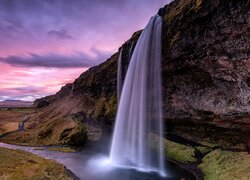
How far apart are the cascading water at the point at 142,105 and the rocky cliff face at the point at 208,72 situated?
1.84m

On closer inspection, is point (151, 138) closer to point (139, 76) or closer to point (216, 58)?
point (139, 76)

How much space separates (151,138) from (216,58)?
1832 centimetres

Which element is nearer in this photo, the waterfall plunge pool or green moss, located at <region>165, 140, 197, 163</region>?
the waterfall plunge pool

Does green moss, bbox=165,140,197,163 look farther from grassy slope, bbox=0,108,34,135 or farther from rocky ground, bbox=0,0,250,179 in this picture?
grassy slope, bbox=0,108,34,135

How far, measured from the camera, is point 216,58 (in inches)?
1286

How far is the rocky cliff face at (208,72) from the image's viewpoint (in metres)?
30.5

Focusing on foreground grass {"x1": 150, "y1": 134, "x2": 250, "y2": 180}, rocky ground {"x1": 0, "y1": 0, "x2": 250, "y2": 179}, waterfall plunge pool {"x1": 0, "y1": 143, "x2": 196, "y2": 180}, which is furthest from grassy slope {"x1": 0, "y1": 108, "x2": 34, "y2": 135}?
rocky ground {"x1": 0, "y1": 0, "x2": 250, "y2": 179}

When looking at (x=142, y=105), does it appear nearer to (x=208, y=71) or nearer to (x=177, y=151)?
(x=177, y=151)

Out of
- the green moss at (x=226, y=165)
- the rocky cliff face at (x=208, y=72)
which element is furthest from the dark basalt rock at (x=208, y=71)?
the green moss at (x=226, y=165)

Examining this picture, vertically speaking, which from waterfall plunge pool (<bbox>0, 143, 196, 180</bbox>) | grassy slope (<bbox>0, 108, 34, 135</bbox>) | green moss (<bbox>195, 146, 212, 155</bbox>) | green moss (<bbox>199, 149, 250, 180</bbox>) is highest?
grassy slope (<bbox>0, 108, 34, 135</bbox>)

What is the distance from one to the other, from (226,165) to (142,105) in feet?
58.4

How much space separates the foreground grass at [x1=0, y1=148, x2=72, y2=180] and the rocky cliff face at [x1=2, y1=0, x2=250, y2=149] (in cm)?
Answer: 2090

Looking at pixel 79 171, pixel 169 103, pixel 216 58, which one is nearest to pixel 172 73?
pixel 169 103

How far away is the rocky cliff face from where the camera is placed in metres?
30.5
